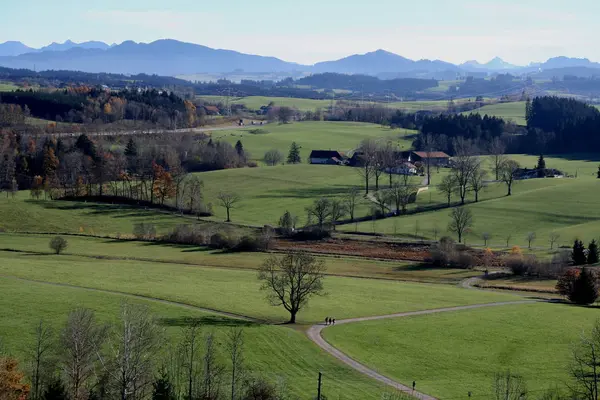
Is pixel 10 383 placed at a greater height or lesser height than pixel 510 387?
greater

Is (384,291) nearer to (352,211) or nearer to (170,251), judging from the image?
(170,251)

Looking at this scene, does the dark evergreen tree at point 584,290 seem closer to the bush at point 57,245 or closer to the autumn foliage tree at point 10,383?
the autumn foliage tree at point 10,383

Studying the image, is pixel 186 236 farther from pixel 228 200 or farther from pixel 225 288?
pixel 225 288

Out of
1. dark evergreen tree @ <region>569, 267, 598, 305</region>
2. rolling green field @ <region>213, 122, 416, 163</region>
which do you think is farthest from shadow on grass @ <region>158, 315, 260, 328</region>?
rolling green field @ <region>213, 122, 416, 163</region>

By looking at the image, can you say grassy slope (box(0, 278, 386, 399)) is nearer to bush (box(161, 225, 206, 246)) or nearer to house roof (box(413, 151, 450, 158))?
bush (box(161, 225, 206, 246))

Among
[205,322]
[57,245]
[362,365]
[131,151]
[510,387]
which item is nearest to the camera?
[510,387]

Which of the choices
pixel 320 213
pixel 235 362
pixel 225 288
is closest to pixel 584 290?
pixel 225 288

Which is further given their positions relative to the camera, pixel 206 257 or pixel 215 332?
pixel 206 257

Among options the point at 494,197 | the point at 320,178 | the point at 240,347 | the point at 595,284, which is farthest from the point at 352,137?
the point at 240,347
